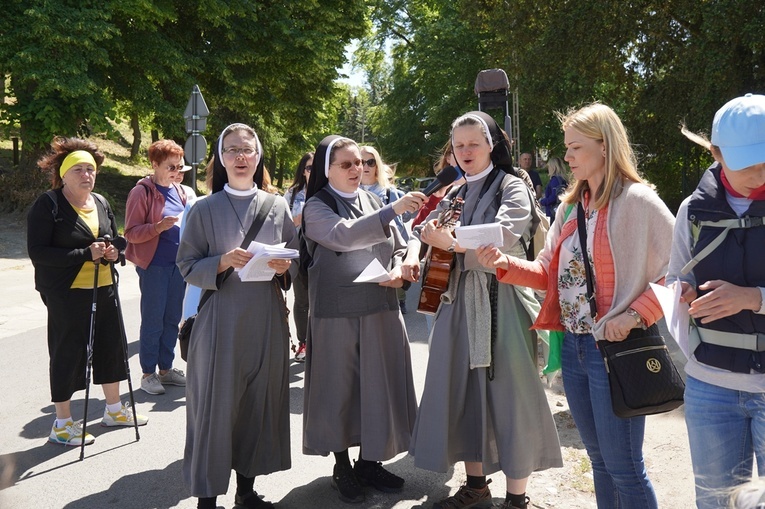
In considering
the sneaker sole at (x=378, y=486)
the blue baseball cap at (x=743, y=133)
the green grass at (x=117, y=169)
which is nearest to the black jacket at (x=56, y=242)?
the sneaker sole at (x=378, y=486)

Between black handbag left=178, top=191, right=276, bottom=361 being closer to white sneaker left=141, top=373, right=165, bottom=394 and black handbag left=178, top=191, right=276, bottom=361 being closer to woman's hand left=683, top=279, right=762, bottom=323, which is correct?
woman's hand left=683, top=279, right=762, bottom=323

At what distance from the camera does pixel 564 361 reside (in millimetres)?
3424

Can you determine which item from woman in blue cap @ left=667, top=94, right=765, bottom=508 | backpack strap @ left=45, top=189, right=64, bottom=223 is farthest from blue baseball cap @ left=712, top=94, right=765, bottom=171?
backpack strap @ left=45, top=189, right=64, bottom=223

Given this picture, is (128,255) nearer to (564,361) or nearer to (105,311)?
(105,311)

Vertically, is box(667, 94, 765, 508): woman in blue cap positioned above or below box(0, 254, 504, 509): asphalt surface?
above

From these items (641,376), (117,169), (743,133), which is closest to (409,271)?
(641,376)

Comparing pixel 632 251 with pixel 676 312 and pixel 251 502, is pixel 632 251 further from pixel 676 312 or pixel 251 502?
pixel 251 502

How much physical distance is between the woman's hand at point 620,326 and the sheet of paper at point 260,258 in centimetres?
181

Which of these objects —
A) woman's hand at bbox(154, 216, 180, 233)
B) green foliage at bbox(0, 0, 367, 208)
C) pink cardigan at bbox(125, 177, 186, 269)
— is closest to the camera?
woman's hand at bbox(154, 216, 180, 233)

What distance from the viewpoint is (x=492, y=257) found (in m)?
3.58

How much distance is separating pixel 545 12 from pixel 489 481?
1732 cm

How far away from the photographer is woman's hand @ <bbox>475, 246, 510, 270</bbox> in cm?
356

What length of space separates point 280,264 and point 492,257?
1282 mm

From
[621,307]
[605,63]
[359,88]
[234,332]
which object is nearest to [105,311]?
[234,332]
